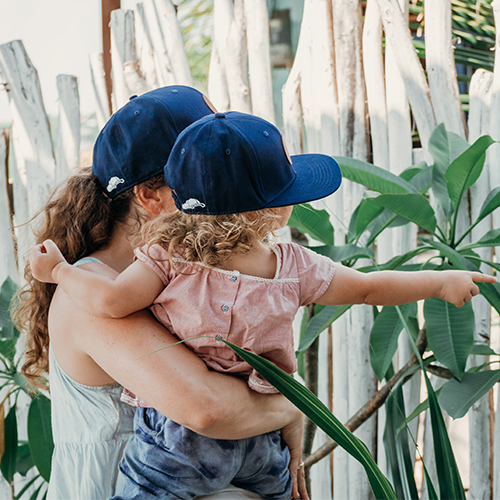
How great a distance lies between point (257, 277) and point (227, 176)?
165mm

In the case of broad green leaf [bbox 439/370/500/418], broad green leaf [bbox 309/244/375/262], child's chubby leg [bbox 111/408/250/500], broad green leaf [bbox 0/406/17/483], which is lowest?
broad green leaf [bbox 0/406/17/483]

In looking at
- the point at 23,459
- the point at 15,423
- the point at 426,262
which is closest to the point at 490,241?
the point at 426,262

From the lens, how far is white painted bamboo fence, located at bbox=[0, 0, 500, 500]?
1502mm

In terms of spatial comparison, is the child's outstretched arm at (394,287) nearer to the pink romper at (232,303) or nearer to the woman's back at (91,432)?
the pink romper at (232,303)

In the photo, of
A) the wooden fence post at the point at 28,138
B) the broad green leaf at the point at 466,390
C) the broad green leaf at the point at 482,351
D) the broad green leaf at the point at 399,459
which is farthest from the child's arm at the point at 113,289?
the wooden fence post at the point at 28,138

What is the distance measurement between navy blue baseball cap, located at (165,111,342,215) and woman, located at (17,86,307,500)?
0.14 metres

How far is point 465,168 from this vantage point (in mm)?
1145

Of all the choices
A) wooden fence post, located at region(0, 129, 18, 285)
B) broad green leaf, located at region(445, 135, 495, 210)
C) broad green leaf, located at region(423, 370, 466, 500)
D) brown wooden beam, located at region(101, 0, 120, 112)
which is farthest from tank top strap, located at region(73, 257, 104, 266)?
brown wooden beam, located at region(101, 0, 120, 112)

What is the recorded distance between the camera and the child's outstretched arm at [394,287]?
82cm

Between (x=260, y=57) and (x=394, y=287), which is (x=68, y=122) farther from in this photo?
(x=394, y=287)

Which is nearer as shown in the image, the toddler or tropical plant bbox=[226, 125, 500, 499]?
the toddler

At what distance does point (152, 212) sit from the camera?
3.10ft

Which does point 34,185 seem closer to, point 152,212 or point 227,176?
point 152,212

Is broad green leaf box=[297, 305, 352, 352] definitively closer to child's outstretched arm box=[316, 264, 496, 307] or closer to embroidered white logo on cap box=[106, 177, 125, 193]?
child's outstretched arm box=[316, 264, 496, 307]
